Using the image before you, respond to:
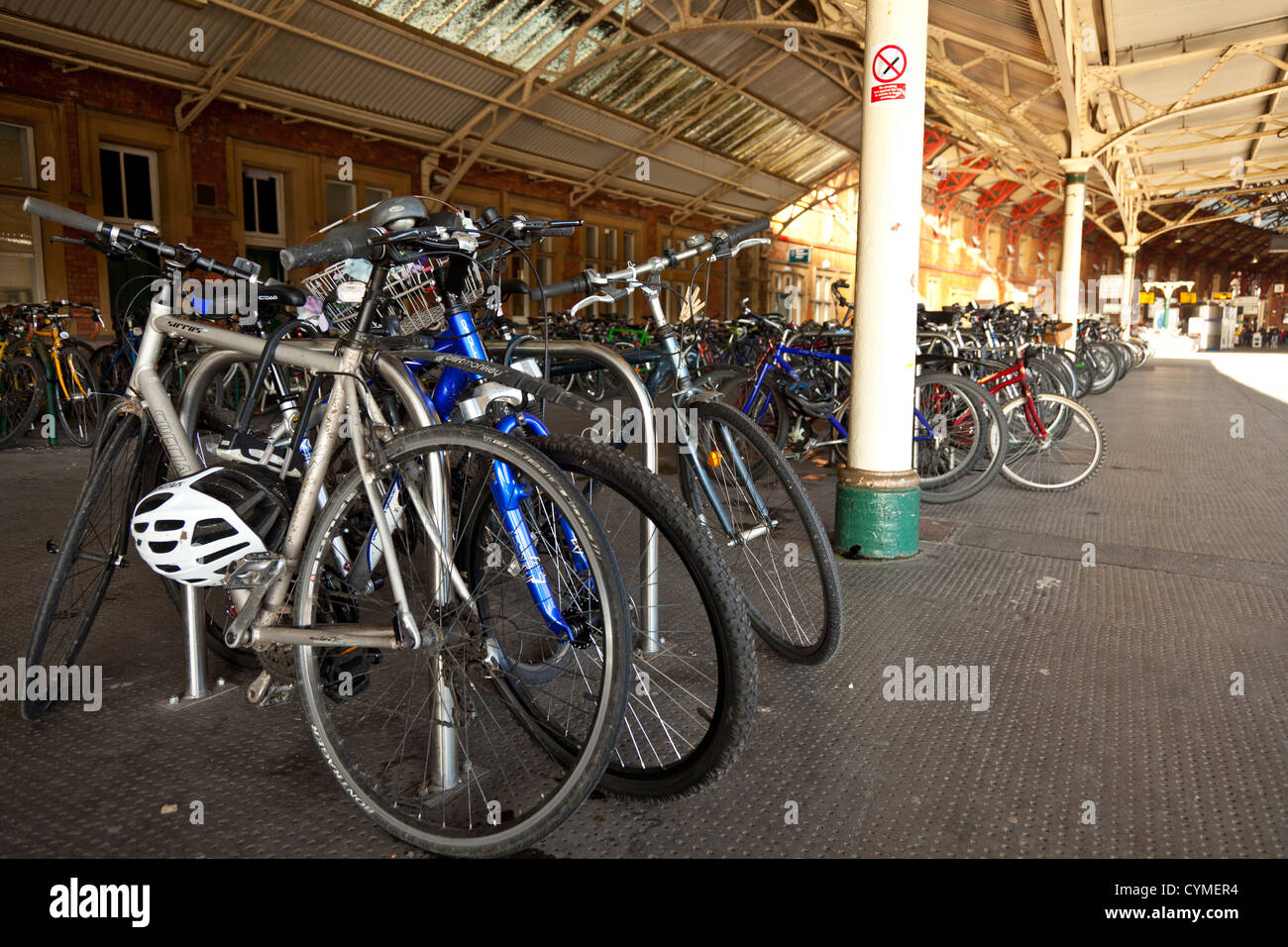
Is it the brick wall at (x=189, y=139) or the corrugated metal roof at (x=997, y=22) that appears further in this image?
the corrugated metal roof at (x=997, y=22)

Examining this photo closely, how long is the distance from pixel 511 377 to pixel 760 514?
121 cm

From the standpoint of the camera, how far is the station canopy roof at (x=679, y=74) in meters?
10.0

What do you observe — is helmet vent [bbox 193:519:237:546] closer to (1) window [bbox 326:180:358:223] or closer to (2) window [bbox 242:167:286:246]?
(2) window [bbox 242:167:286:246]

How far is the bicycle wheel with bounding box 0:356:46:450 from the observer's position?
20.9ft

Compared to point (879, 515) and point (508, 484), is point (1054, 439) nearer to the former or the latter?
point (879, 515)

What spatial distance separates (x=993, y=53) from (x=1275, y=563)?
1031cm

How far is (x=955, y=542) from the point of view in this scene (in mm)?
3842

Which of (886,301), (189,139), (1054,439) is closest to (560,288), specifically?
(886,301)

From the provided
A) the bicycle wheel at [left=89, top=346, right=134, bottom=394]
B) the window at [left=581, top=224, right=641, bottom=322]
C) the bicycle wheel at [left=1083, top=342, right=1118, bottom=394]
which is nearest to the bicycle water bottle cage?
the bicycle wheel at [left=89, top=346, right=134, bottom=394]

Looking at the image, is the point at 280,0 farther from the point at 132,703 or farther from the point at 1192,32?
the point at 1192,32

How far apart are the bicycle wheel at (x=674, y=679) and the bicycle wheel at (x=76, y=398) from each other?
5879 mm

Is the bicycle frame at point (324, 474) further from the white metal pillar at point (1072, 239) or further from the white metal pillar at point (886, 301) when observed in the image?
the white metal pillar at point (1072, 239)

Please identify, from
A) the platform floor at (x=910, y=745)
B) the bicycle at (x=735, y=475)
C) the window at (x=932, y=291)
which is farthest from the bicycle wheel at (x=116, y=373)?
the window at (x=932, y=291)

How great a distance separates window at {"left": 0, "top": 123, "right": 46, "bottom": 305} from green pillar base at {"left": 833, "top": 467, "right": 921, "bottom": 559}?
10.3 meters
